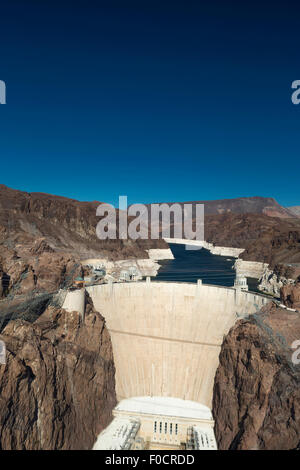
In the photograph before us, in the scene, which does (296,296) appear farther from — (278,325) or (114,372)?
(114,372)

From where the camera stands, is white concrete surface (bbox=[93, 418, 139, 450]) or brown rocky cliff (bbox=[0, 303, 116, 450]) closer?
brown rocky cliff (bbox=[0, 303, 116, 450])

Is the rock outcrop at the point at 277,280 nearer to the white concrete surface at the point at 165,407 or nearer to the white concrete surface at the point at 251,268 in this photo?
the white concrete surface at the point at 251,268

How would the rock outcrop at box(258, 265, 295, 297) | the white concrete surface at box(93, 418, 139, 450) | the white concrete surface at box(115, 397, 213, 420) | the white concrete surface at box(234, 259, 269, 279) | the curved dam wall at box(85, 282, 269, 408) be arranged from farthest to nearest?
the white concrete surface at box(234, 259, 269, 279), the rock outcrop at box(258, 265, 295, 297), the curved dam wall at box(85, 282, 269, 408), the white concrete surface at box(115, 397, 213, 420), the white concrete surface at box(93, 418, 139, 450)

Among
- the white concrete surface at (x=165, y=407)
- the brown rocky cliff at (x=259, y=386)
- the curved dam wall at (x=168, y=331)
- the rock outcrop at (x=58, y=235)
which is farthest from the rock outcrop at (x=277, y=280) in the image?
the rock outcrop at (x=58, y=235)

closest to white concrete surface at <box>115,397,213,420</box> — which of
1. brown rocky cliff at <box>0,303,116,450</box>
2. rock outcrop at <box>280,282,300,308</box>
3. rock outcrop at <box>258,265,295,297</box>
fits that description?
brown rocky cliff at <box>0,303,116,450</box>

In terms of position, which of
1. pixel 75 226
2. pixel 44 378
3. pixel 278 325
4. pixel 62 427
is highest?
pixel 75 226

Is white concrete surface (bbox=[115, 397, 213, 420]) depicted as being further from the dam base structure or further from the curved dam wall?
the curved dam wall

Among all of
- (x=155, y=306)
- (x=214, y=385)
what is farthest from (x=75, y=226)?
(x=214, y=385)

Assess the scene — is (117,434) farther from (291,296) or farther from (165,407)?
(291,296)
